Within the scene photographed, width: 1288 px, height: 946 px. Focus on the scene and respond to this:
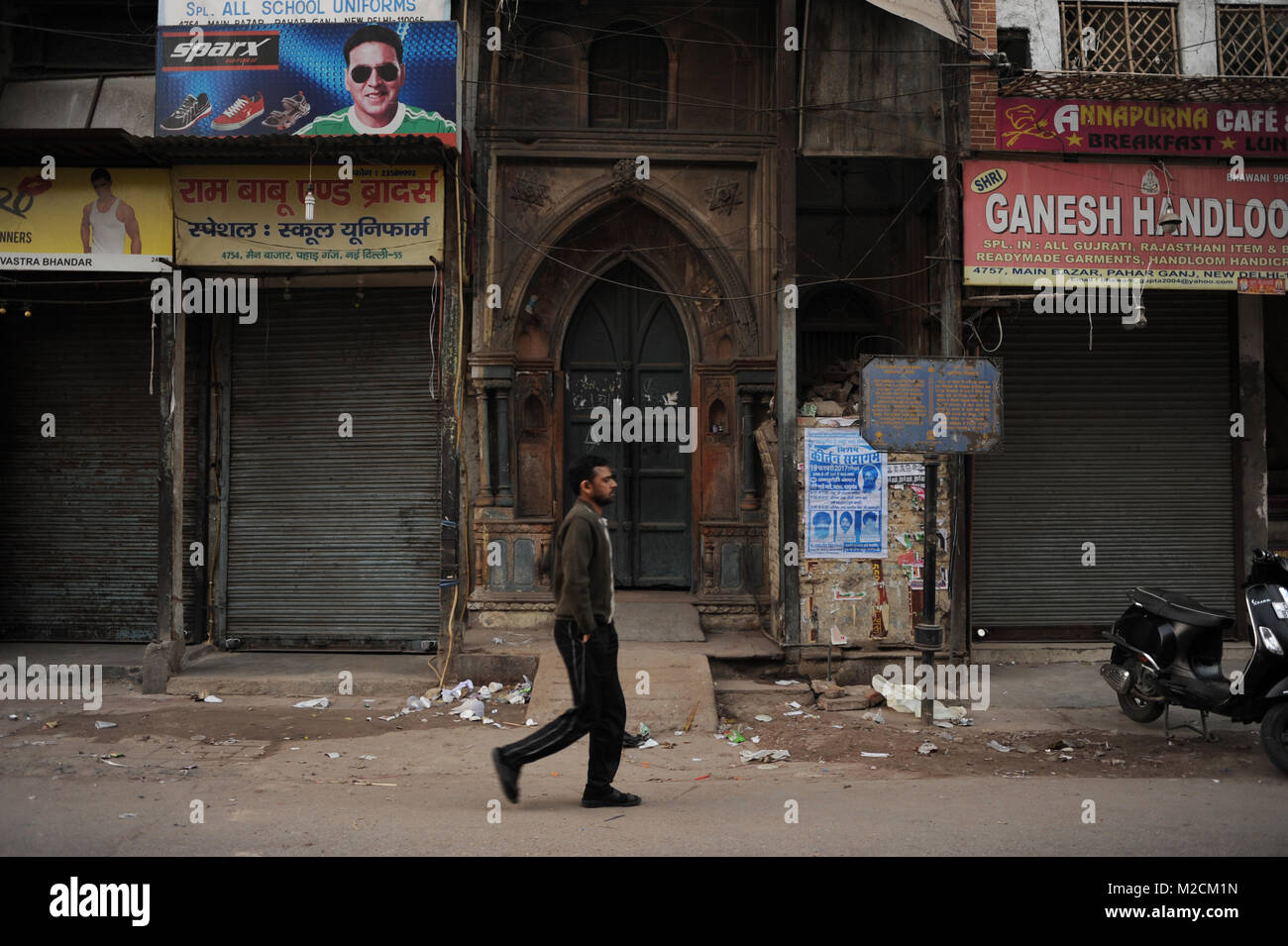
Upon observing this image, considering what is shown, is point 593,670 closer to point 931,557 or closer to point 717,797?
point 717,797

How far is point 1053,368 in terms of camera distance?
445 inches

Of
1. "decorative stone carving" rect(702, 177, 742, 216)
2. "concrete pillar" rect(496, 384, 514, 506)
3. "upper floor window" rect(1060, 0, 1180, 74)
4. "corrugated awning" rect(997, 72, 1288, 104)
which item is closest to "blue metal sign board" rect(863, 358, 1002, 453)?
"decorative stone carving" rect(702, 177, 742, 216)

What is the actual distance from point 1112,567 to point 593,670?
7712 mm

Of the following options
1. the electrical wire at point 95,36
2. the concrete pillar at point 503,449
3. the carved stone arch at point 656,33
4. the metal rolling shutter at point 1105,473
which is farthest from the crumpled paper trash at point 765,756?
the electrical wire at point 95,36

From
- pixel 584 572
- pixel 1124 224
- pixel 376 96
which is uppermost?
pixel 376 96

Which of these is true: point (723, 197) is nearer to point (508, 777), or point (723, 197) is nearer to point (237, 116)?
point (237, 116)

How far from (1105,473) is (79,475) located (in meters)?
11.6

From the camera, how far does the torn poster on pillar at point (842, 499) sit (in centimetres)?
973

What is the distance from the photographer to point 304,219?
9.90 m

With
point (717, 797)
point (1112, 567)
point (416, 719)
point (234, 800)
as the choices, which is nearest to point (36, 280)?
point (416, 719)

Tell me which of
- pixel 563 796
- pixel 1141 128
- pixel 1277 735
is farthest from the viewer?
pixel 1141 128

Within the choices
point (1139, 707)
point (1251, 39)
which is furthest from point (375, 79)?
point (1251, 39)

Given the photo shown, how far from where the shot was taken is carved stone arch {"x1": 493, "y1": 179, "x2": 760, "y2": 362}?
35.4 feet

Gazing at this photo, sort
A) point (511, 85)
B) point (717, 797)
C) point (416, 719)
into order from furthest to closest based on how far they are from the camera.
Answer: point (511, 85) < point (416, 719) < point (717, 797)
